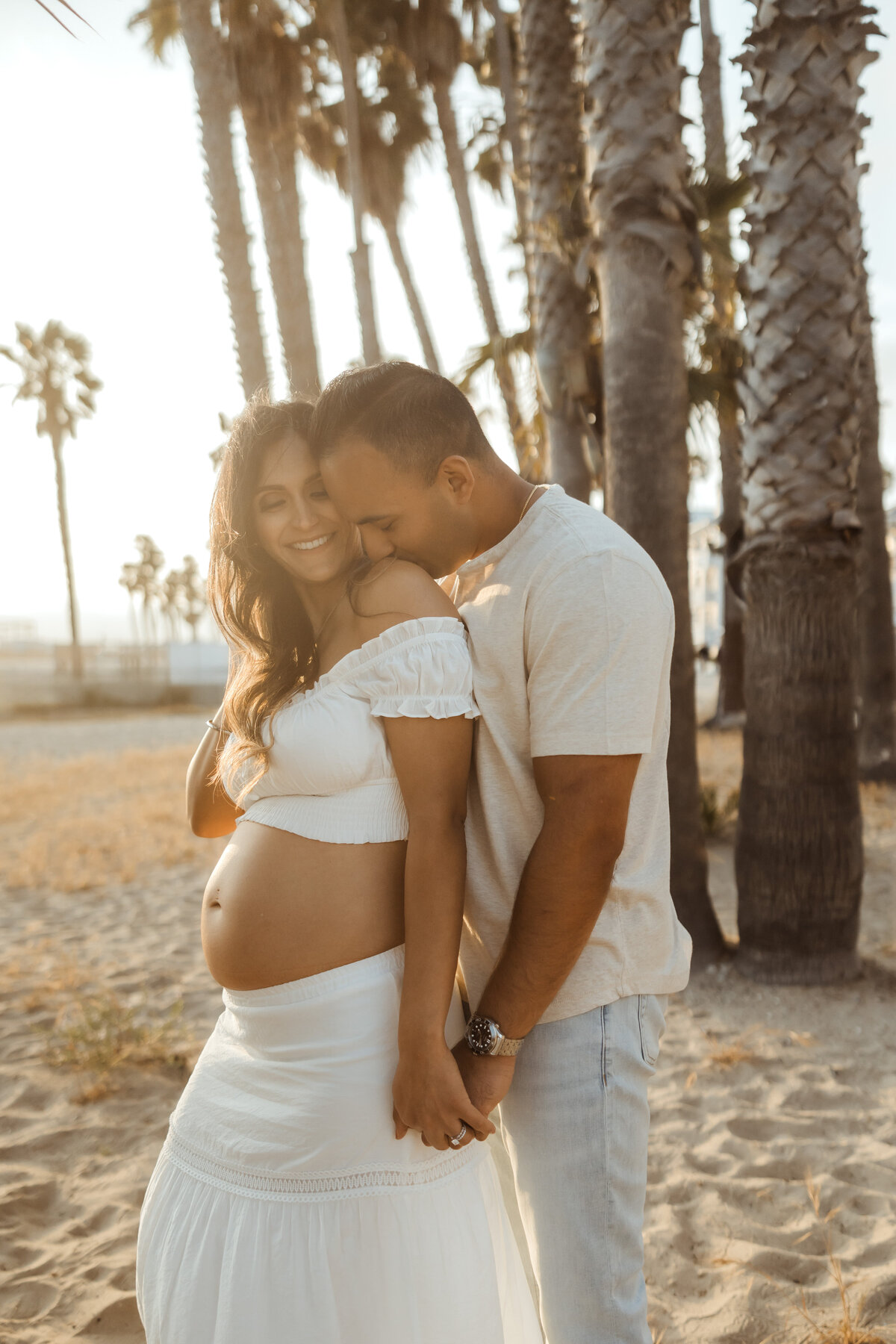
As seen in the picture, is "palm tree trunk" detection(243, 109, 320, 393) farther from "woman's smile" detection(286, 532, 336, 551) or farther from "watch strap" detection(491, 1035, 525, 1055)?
"watch strap" detection(491, 1035, 525, 1055)

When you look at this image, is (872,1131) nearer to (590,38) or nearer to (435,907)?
(435,907)

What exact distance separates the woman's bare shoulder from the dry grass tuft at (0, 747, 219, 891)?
700 centimetres

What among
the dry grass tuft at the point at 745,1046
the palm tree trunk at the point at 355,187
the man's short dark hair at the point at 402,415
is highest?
the palm tree trunk at the point at 355,187

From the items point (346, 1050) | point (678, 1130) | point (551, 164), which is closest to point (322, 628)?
point (346, 1050)

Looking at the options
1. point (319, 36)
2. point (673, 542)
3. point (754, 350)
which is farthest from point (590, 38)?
point (319, 36)

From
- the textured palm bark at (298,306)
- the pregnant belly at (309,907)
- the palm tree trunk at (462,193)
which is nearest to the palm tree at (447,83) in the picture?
the palm tree trunk at (462,193)

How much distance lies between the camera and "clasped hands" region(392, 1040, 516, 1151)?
152cm

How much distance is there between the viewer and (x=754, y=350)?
4.48 meters

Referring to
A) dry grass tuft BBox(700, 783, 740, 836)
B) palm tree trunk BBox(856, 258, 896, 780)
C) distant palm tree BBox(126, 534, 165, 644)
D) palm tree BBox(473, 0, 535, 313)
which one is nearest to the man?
palm tree BBox(473, 0, 535, 313)

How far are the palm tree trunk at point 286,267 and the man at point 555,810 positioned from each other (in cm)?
569

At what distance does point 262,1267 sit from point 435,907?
2.30 ft

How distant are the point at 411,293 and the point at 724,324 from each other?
859 cm

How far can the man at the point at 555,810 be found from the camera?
150cm

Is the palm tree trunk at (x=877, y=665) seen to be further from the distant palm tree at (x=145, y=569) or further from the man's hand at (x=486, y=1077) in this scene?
the distant palm tree at (x=145, y=569)
